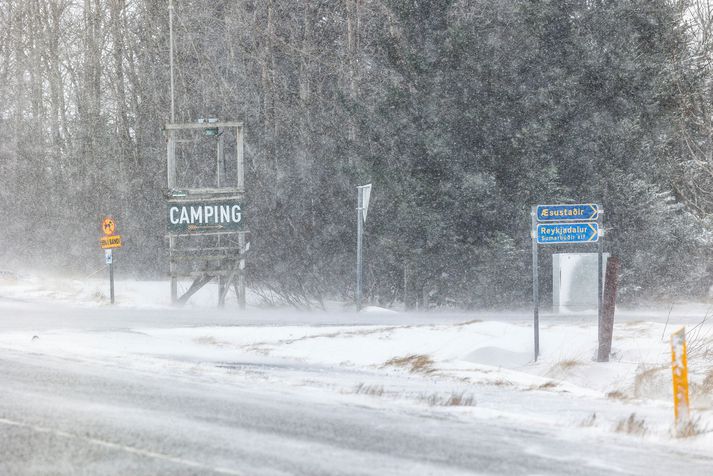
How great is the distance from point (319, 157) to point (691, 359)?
54.1 feet

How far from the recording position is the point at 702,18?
3152 cm

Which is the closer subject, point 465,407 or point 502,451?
point 502,451

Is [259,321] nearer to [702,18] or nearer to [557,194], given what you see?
[557,194]

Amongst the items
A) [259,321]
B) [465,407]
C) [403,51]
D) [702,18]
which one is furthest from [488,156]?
[465,407]

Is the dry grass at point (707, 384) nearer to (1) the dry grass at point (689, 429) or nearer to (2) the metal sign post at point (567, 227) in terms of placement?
(1) the dry grass at point (689, 429)

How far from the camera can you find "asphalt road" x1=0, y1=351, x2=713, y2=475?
288 inches

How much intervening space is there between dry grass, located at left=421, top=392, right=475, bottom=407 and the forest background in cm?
1437

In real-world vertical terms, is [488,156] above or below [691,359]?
above

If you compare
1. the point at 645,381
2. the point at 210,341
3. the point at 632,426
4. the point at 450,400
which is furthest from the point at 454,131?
the point at 632,426

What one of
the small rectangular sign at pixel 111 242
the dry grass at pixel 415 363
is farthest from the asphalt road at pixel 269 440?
the small rectangular sign at pixel 111 242

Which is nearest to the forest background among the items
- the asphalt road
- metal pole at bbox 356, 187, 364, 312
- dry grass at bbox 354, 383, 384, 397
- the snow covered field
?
metal pole at bbox 356, 187, 364, 312

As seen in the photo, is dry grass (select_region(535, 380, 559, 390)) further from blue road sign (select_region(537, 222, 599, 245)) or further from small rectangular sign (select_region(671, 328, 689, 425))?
blue road sign (select_region(537, 222, 599, 245))

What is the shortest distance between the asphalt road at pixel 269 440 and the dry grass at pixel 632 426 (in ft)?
0.85

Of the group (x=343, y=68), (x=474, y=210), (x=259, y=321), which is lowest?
(x=259, y=321)
